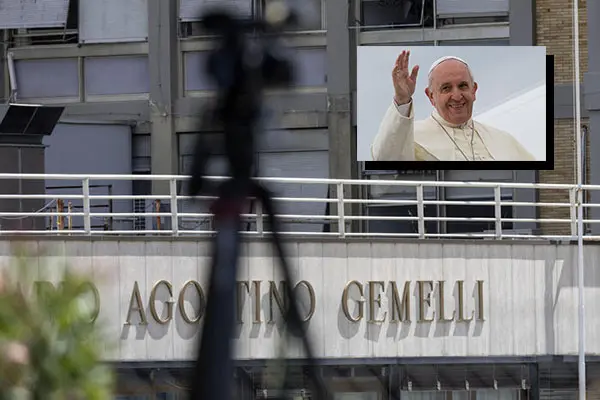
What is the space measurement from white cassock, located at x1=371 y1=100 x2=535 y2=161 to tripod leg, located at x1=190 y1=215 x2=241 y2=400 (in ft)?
88.1

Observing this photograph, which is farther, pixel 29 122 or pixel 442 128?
pixel 442 128

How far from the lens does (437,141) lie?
31.6 meters

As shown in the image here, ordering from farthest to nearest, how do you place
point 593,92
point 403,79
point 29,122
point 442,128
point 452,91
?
point 452,91 → point 442,128 → point 403,79 → point 593,92 → point 29,122

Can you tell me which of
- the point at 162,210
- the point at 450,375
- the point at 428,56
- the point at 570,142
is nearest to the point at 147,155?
the point at 162,210

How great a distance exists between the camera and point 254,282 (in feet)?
65.3

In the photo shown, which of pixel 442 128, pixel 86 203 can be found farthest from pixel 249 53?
pixel 442 128

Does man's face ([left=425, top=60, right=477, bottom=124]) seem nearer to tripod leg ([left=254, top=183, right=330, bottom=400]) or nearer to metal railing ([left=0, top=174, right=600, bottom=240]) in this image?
metal railing ([left=0, top=174, right=600, bottom=240])

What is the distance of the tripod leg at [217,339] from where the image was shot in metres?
4.20

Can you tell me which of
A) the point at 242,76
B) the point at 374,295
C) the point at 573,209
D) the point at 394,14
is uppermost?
the point at 394,14

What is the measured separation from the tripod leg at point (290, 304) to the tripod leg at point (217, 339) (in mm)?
148

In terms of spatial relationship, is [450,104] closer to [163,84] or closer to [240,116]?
[163,84]

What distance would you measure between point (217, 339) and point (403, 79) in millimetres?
27409

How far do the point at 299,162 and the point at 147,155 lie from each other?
3.30 metres

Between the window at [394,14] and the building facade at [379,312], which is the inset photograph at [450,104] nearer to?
the window at [394,14]
